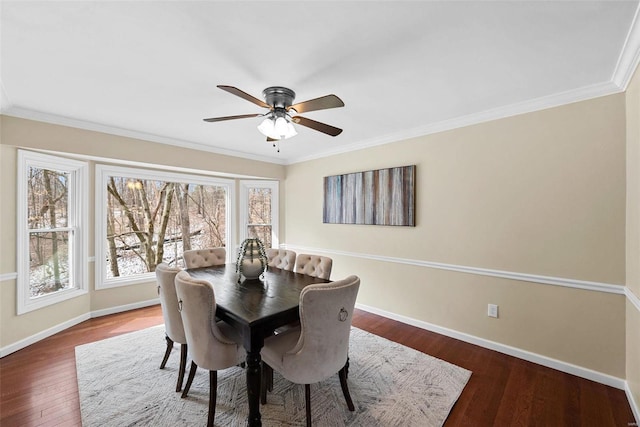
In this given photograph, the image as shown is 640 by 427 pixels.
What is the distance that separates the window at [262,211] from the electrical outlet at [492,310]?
359 centimetres

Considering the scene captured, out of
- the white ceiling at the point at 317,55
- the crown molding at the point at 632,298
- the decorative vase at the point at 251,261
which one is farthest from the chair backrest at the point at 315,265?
the crown molding at the point at 632,298

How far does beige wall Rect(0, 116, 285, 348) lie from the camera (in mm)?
2668

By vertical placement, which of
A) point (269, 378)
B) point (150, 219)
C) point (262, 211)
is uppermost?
point (262, 211)

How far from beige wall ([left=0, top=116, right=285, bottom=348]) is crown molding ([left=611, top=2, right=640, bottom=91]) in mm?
4431

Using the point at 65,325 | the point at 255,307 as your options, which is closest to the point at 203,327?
the point at 255,307

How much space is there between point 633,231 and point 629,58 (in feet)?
3.97

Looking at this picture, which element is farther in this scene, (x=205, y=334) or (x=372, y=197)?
(x=372, y=197)

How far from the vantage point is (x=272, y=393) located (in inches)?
83.9

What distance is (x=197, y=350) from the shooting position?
1.83 m

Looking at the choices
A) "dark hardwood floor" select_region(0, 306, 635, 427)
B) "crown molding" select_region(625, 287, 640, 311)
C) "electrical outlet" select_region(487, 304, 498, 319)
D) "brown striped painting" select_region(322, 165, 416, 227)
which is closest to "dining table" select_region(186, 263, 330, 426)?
"dark hardwood floor" select_region(0, 306, 635, 427)

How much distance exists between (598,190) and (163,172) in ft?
17.1

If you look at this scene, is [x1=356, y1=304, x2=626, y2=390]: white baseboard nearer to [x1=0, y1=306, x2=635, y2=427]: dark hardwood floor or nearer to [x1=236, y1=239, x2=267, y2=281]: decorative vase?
[x1=0, y1=306, x2=635, y2=427]: dark hardwood floor

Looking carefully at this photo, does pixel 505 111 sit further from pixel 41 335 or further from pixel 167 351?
pixel 41 335

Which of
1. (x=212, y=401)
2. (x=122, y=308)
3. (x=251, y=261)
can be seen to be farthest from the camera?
(x=122, y=308)
